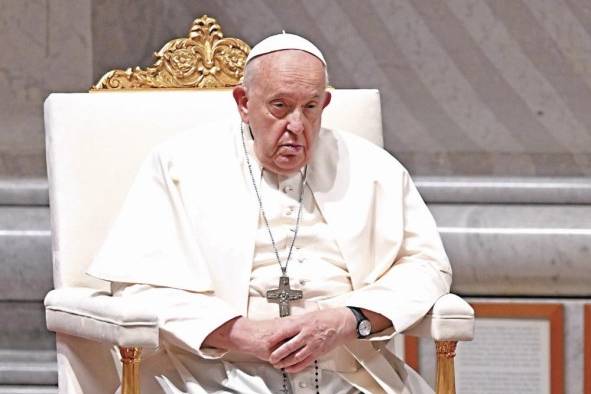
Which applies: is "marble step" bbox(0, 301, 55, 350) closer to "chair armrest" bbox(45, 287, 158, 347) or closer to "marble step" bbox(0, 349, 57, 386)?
"marble step" bbox(0, 349, 57, 386)

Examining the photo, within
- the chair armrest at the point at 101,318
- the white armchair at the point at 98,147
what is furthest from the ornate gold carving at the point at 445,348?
the white armchair at the point at 98,147

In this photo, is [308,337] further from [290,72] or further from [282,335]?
[290,72]

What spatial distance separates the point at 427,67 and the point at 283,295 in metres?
1.61

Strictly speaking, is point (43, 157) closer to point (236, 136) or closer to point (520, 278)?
point (236, 136)

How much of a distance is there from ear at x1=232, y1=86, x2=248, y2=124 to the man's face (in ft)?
0.09

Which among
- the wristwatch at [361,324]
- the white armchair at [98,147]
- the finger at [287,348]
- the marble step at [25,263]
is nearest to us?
the finger at [287,348]

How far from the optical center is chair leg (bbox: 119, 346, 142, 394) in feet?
11.2

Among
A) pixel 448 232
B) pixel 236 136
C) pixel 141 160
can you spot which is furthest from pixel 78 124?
pixel 448 232

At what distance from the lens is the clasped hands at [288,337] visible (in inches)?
137

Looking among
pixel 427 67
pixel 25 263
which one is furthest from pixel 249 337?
pixel 427 67

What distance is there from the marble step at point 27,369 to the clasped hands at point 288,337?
158cm

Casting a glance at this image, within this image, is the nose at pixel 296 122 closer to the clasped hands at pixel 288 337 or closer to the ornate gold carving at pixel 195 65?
the clasped hands at pixel 288 337

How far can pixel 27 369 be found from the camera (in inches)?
195

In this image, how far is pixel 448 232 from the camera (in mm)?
4898
